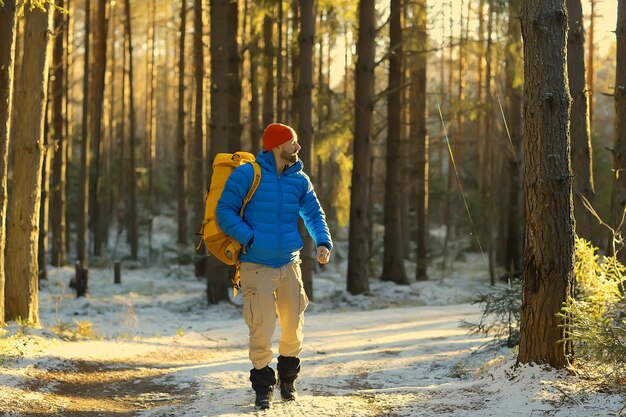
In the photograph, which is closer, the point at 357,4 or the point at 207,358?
the point at 207,358

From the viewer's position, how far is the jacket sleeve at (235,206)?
567cm

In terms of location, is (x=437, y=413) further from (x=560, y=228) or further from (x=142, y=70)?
(x=142, y=70)

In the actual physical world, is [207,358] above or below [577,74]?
below

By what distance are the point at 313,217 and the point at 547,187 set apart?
179cm

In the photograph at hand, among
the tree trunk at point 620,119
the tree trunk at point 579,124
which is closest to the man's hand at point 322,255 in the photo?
the tree trunk at point 579,124

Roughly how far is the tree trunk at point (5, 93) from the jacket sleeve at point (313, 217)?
170 inches

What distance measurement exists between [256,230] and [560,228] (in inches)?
89.6

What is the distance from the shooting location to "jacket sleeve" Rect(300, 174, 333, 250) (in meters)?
6.11

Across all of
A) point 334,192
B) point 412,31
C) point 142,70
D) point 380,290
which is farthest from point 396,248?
point 142,70

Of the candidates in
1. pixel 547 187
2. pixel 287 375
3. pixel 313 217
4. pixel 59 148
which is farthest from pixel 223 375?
pixel 59 148

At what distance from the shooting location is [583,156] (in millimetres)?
10664

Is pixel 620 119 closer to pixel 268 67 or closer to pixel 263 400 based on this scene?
pixel 263 400

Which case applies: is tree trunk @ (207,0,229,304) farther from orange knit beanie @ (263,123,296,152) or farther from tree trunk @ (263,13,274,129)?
orange knit beanie @ (263,123,296,152)

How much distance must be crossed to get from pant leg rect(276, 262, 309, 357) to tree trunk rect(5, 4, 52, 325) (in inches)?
206
